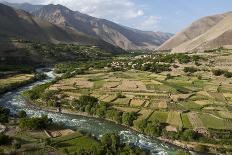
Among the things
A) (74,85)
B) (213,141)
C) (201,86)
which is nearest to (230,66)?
(201,86)

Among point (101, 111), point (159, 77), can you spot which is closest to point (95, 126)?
point (101, 111)

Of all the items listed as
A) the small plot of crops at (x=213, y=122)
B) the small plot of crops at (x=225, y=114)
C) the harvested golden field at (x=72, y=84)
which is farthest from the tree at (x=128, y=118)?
the harvested golden field at (x=72, y=84)

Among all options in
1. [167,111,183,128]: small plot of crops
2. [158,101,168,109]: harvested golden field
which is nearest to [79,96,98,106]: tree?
[158,101,168,109]: harvested golden field

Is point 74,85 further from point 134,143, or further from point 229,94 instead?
Answer: point 134,143

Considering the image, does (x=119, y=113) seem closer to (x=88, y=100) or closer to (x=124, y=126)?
(x=124, y=126)

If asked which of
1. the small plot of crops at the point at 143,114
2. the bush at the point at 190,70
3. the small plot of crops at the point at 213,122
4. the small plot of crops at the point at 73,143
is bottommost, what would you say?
the small plot of crops at the point at 73,143

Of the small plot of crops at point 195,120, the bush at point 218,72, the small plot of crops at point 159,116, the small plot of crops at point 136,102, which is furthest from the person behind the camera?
the bush at point 218,72

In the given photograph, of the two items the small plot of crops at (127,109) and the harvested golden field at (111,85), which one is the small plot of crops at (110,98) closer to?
the small plot of crops at (127,109)
